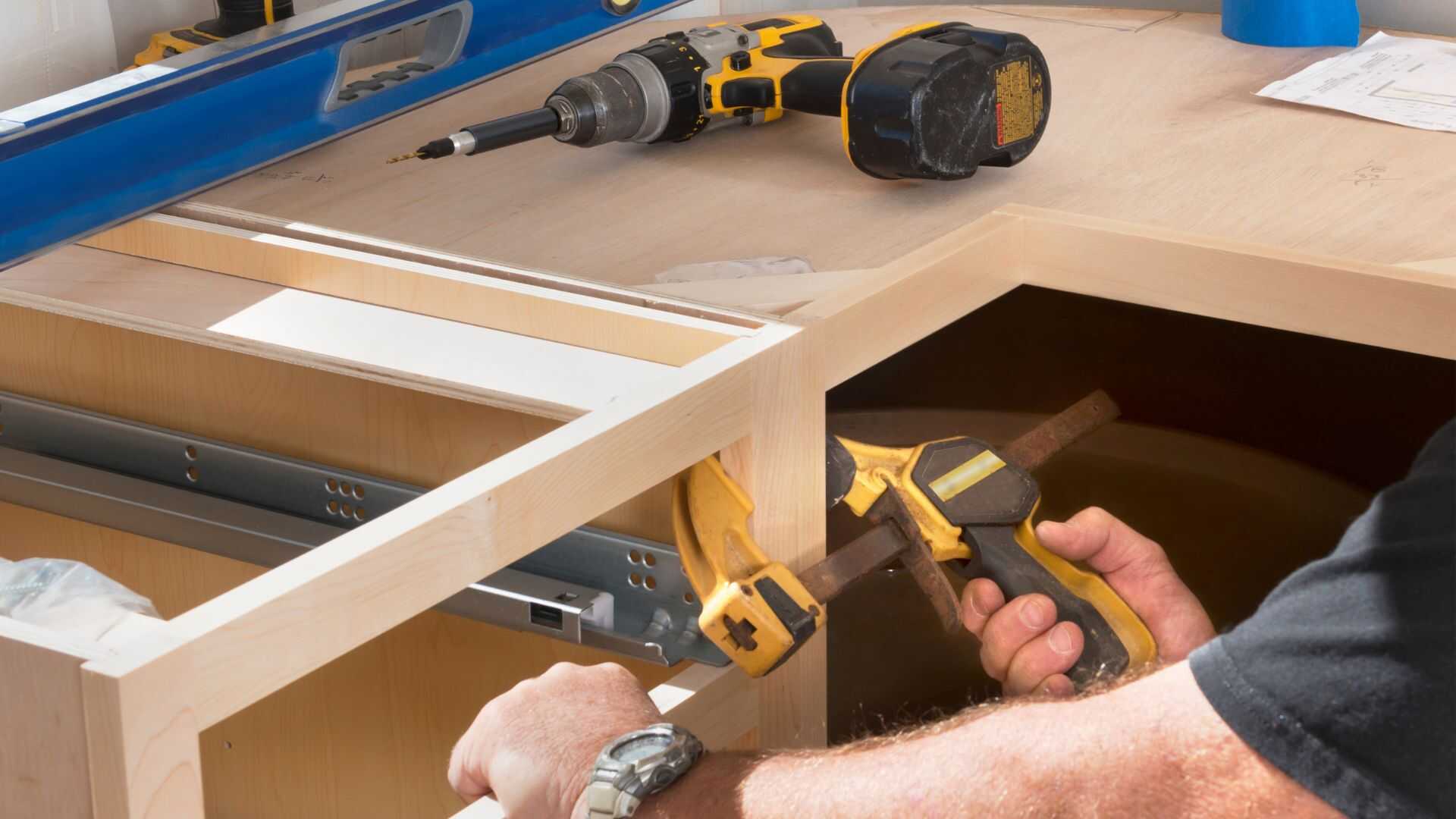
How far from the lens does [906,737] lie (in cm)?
68

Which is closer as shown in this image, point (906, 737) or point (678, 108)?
point (906, 737)

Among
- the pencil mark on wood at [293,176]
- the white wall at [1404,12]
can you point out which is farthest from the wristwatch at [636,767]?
the white wall at [1404,12]

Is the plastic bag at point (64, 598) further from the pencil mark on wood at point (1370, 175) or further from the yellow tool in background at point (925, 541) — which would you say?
the pencil mark on wood at point (1370, 175)

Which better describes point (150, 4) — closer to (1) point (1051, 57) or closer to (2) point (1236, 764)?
(1) point (1051, 57)

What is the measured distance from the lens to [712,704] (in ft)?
2.78

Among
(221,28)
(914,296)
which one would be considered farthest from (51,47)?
(914,296)

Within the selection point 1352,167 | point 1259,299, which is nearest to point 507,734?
point 1259,299

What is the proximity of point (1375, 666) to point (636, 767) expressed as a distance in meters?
0.33

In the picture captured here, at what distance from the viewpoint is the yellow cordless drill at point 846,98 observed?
39.6 inches

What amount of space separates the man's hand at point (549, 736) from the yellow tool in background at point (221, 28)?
2.18 ft

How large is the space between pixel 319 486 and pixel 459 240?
0.73 feet

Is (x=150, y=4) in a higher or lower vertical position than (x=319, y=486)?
higher

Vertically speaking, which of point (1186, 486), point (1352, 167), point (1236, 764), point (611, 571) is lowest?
point (1186, 486)

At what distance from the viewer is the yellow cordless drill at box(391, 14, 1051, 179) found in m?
1.00
